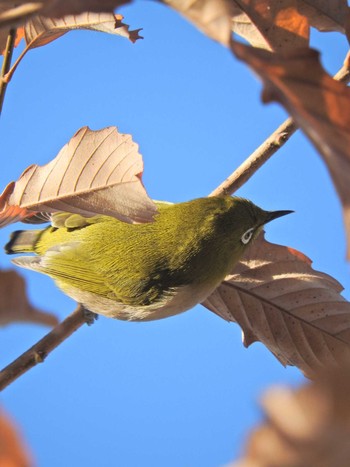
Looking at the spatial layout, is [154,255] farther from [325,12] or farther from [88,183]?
[325,12]

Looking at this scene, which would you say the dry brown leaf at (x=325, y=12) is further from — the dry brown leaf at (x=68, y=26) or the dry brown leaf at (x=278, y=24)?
the dry brown leaf at (x=68, y=26)

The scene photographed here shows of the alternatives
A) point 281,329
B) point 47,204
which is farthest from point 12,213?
point 281,329

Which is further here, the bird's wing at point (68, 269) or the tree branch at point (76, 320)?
the bird's wing at point (68, 269)

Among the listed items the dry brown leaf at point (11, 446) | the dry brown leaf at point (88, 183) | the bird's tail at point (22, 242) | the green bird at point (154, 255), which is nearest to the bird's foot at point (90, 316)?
the green bird at point (154, 255)

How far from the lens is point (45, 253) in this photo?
2.81m

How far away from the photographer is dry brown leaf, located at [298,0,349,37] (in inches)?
50.6

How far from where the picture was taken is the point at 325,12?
4.22 ft

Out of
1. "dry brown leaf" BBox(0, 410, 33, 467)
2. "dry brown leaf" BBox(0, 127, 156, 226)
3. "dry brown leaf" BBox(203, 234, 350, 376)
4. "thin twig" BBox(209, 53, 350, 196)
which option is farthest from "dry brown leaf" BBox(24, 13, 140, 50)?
"dry brown leaf" BBox(0, 410, 33, 467)

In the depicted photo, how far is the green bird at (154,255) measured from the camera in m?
2.38

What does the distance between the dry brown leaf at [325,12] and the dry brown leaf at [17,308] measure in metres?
0.83

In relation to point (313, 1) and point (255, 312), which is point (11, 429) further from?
point (255, 312)

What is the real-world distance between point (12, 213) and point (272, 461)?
133 centimetres

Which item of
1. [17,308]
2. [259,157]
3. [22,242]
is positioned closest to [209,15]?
[17,308]

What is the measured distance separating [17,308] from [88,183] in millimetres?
808
